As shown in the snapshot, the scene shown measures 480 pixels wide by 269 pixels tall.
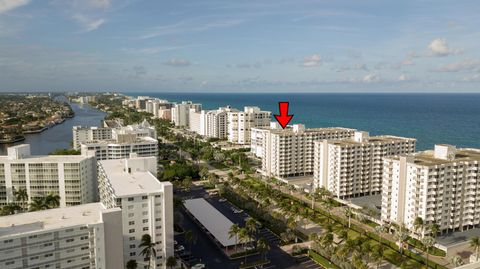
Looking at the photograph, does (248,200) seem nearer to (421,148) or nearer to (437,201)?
(437,201)

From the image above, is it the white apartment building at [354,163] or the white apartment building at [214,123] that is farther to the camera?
the white apartment building at [214,123]

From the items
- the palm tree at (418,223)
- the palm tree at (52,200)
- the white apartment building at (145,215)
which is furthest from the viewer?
the palm tree at (52,200)

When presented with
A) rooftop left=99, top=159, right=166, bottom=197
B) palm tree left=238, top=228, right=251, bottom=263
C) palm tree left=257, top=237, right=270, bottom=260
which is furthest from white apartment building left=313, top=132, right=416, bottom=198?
rooftop left=99, top=159, right=166, bottom=197

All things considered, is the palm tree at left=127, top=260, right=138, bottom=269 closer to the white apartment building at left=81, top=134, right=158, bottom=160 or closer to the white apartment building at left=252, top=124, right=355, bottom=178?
the white apartment building at left=81, top=134, right=158, bottom=160

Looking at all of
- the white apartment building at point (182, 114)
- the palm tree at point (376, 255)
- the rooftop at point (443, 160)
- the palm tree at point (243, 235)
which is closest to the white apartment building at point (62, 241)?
the palm tree at point (243, 235)

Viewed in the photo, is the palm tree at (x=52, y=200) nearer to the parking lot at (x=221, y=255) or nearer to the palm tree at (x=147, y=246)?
the parking lot at (x=221, y=255)

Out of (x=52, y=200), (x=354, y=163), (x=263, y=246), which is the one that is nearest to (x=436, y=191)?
(x=354, y=163)
